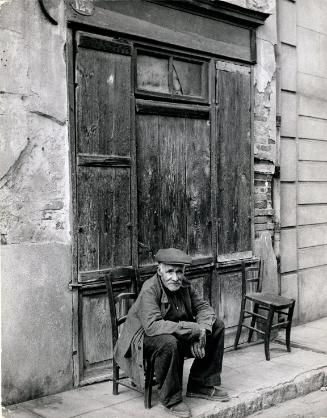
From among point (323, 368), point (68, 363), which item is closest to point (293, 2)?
point (323, 368)

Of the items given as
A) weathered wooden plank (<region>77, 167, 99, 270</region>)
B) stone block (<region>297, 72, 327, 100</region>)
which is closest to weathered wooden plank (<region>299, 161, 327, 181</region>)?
stone block (<region>297, 72, 327, 100</region>)

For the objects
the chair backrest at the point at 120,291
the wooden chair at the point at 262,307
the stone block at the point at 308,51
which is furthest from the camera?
the stone block at the point at 308,51

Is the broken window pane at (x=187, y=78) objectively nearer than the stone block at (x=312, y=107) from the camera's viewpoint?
Yes

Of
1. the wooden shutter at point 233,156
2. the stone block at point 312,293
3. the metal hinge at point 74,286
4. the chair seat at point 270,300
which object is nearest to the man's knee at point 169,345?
the metal hinge at point 74,286

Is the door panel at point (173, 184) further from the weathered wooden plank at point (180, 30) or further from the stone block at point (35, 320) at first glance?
the stone block at point (35, 320)

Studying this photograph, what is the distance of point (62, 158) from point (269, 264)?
124 inches

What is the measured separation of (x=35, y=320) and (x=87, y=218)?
100 cm

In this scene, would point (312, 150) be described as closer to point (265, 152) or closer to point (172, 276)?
point (265, 152)

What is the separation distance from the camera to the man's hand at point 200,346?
171 inches

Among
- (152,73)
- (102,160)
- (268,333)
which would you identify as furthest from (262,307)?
(152,73)

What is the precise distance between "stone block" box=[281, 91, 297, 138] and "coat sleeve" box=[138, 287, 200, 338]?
3561mm

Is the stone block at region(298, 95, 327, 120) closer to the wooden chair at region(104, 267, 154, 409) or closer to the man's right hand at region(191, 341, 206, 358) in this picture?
the wooden chair at region(104, 267, 154, 409)

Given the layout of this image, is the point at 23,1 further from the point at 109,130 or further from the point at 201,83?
the point at 201,83

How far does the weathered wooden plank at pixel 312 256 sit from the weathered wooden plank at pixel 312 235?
0.22 feet
